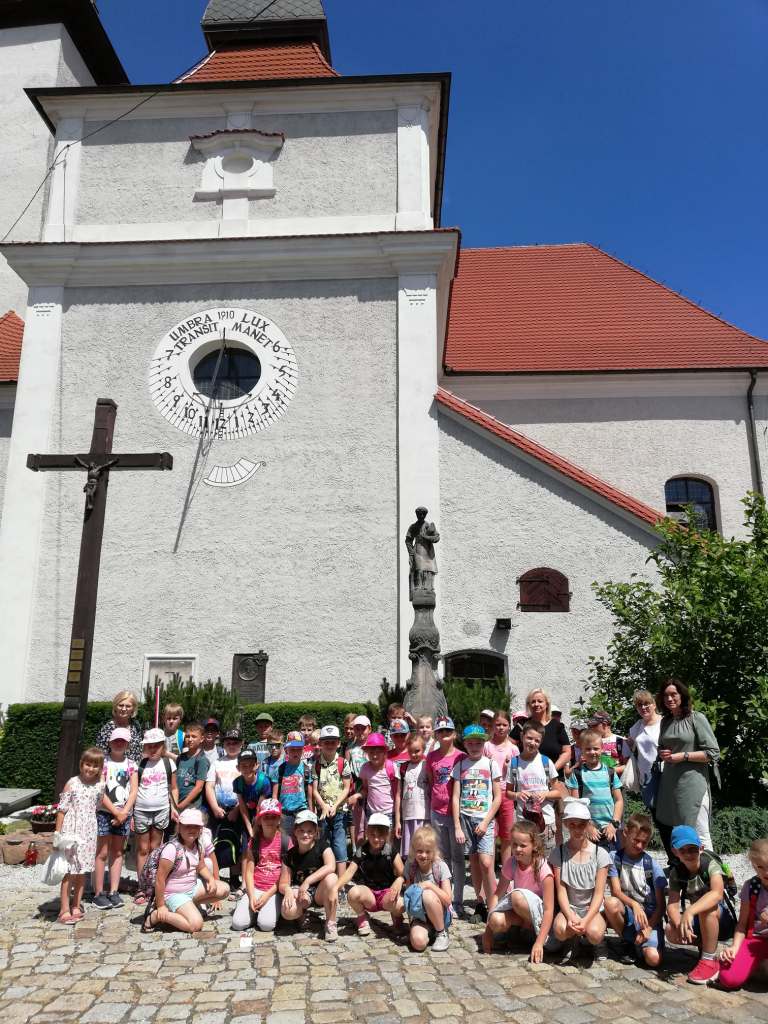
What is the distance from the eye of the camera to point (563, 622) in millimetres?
10766

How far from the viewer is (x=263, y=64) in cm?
1454

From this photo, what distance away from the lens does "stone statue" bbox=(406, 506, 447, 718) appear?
8328 millimetres

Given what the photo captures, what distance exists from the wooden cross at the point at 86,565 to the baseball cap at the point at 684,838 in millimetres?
4977

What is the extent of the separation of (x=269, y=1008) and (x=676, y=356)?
14.4 m

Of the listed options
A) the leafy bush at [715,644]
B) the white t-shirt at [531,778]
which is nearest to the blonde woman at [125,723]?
the white t-shirt at [531,778]

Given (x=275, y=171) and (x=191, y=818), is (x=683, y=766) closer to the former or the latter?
(x=191, y=818)

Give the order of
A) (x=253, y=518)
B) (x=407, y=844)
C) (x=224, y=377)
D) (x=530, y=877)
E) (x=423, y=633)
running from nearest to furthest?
(x=530, y=877) → (x=407, y=844) → (x=423, y=633) → (x=253, y=518) → (x=224, y=377)

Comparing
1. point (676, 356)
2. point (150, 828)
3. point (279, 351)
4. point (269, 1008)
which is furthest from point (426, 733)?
point (676, 356)

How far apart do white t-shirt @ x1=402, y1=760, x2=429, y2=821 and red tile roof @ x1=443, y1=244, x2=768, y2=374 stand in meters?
10.9

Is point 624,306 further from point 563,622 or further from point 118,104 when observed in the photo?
point 118,104

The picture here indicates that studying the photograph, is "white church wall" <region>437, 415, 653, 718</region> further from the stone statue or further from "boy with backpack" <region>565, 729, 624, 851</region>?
"boy with backpack" <region>565, 729, 624, 851</region>

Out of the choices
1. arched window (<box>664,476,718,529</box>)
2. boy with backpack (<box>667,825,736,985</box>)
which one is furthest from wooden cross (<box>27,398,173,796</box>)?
arched window (<box>664,476,718,529</box>)

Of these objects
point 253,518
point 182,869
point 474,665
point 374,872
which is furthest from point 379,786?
point 253,518

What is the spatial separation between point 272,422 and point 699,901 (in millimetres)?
8777
